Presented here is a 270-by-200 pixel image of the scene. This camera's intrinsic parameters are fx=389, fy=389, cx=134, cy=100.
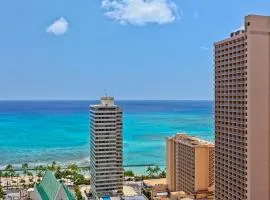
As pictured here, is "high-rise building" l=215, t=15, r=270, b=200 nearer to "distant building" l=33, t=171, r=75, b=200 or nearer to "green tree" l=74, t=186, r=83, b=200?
"distant building" l=33, t=171, r=75, b=200

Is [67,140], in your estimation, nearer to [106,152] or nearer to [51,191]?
[106,152]

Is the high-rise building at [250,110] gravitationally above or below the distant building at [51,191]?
above

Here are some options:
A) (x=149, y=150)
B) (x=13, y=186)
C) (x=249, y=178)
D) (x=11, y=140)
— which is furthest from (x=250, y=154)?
(x=11, y=140)

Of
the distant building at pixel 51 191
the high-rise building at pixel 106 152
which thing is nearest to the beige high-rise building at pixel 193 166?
the high-rise building at pixel 106 152

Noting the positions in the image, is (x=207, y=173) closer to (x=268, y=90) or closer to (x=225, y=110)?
(x=225, y=110)

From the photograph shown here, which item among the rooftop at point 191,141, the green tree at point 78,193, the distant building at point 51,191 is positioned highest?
the rooftop at point 191,141

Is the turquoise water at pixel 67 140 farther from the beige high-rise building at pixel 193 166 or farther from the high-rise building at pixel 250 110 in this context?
the high-rise building at pixel 250 110

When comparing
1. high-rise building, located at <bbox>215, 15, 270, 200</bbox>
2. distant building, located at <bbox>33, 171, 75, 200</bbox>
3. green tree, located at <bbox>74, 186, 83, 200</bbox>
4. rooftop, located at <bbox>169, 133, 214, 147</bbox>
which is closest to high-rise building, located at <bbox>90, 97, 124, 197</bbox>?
green tree, located at <bbox>74, 186, 83, 200</bbox>
